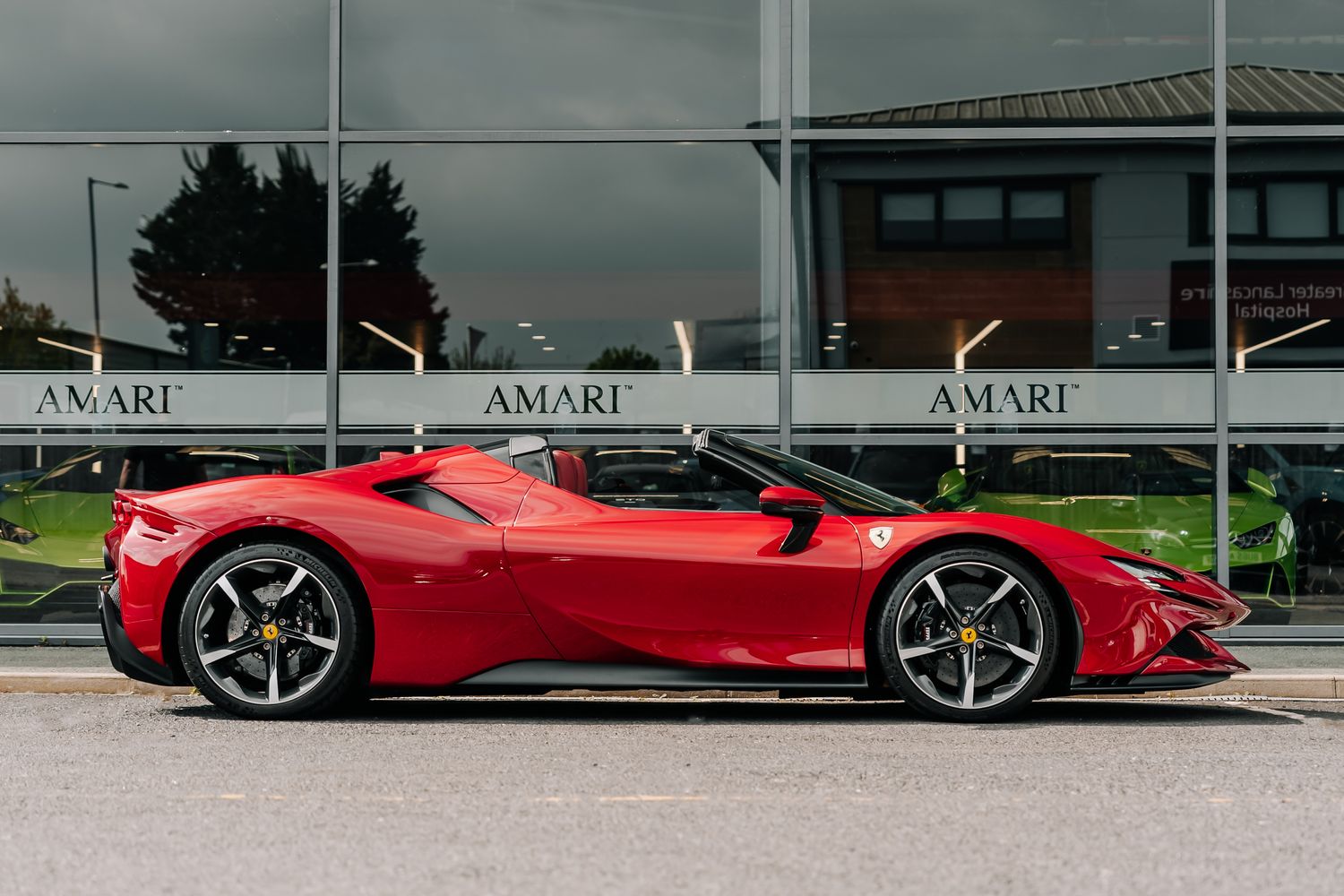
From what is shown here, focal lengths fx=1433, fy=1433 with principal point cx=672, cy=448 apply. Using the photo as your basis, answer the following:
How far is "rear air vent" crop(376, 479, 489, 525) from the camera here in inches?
246

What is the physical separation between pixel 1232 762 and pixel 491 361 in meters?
5.94

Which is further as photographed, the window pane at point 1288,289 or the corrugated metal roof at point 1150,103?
the corrugated metal roof at point 1150,103

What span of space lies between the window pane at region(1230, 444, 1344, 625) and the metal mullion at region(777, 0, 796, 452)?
3.05 metres

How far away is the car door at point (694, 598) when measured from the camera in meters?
5.97

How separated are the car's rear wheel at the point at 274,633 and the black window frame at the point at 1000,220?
5.24 meters

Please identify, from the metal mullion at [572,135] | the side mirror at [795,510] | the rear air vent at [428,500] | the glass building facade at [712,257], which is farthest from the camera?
the metal mullion at [572,135]

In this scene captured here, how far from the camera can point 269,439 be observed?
9.84 metres

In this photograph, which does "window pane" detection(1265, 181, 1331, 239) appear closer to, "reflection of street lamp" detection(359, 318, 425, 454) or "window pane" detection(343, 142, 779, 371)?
"window pane" detection(343, 142, 779, 371)

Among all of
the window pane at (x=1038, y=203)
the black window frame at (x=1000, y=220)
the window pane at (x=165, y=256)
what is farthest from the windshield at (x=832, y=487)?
the window pane at (x=165, y=256)

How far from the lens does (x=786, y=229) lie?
9.97 m

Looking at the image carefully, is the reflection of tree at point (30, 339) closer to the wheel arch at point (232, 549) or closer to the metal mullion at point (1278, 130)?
the wheel arch at point (232, 549)

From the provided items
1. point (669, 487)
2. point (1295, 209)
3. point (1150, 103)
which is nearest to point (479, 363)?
point (669, 487)

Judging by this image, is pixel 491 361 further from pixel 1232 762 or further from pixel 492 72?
pixel 1232 762

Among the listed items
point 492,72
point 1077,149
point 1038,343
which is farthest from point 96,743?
point 1077,149
